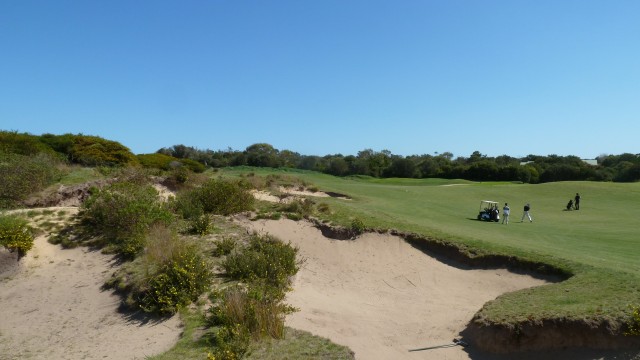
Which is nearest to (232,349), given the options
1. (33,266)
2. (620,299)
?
(620,299)

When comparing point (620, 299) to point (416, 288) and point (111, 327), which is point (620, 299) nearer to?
point (416, 288)

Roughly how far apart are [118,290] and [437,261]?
9650 millimetres

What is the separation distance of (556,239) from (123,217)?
16986mm

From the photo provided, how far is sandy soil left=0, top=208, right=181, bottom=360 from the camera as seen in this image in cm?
943

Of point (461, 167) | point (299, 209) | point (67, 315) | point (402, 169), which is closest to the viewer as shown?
point (67, 315)

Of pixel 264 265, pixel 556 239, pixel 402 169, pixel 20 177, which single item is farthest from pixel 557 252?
pixel 402 169

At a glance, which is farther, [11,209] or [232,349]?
[11,209]

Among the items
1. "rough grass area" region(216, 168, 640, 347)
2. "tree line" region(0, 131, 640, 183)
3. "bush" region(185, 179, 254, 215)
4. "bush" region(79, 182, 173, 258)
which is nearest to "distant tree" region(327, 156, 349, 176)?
"tree line" region(0, 131, 640, 183)

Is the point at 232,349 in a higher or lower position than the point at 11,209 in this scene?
lower

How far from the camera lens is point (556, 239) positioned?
18.9 meters

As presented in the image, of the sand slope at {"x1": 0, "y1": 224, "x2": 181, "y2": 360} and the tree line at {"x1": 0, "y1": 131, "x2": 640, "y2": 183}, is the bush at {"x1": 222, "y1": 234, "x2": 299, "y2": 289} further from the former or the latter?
the tree line at {"x1": 0, "y1": 131, "x2": 640, "y2": 183}

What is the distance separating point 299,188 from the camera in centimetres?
3462

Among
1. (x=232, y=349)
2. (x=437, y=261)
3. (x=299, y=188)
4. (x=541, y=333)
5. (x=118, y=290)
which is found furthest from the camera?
(x=299, y=188)

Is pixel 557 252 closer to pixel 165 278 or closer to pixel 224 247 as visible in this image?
pixel 224 247
